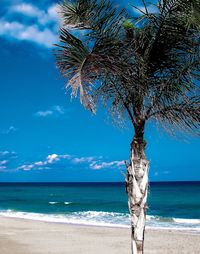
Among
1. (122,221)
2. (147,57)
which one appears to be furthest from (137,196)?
(122,221)

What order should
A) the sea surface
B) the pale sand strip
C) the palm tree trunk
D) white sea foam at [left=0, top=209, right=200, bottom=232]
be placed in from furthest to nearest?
the sea surface < white sea foam at [left=0, top=209, right=200, bottom=232] < the pale sand strip < the palm tree trunk

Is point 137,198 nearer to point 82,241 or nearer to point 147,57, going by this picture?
point 147,57

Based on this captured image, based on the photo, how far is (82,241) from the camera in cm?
1956

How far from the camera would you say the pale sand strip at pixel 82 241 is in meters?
17.1

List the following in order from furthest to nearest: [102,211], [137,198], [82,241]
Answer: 1. [102,211]
2. [82,241]
3. [137,198]

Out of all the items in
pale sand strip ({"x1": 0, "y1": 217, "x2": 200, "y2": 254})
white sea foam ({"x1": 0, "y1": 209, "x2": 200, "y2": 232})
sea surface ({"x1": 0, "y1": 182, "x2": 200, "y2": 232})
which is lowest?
pale sand strip ({"x1": 0, "y1": 217, "x2": 200, "y2": 254})

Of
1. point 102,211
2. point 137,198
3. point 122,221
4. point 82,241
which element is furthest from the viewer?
point 102,211

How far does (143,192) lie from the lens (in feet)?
26.7

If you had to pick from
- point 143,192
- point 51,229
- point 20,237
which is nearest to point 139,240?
point 143,192

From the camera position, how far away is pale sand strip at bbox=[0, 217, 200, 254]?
56.0 ft

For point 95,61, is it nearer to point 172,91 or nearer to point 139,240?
point 172,91

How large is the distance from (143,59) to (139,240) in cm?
347

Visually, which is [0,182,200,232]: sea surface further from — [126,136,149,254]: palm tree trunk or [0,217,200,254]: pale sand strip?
[126,136,149,254]: palm tree trunk

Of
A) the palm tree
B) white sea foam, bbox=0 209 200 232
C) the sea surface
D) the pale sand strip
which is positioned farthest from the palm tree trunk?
the sea surface
